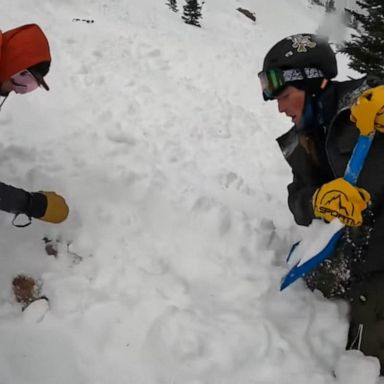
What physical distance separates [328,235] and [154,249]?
4.36 ft

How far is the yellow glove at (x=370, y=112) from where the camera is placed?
224 centimetres

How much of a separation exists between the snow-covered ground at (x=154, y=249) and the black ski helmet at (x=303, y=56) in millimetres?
1372

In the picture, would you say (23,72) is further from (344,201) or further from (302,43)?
(344,201)

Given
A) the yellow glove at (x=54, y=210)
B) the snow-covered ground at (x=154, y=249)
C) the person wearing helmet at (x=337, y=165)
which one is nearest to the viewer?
the person wearing helmet at (x=337, y=165)

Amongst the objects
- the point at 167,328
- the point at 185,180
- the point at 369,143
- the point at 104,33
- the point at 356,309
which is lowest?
the point at 104,33

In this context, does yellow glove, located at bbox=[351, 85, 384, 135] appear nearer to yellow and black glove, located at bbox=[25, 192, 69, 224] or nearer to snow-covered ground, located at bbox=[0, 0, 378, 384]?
snow-covered ground, located at bbox=[0, 0, 378, 384]

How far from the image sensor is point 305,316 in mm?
2893

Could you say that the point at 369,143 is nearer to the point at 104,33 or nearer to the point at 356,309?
the point at 356,309

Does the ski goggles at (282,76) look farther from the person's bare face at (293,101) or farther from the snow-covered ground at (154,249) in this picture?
the snow-covered ground at (154,249)

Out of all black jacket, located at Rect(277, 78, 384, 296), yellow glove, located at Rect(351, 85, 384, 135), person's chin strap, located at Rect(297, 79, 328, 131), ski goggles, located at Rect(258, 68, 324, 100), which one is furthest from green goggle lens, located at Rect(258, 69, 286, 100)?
yellow glove, located at Rect(351, 85, 384, 135)

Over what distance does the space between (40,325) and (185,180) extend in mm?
1977

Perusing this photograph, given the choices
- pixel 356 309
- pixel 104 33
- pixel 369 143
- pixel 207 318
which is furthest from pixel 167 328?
pixel 104 33

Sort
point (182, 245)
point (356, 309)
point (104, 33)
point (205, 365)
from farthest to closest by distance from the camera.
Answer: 1. point (104, 33)
2. point (182, 245)
3. point (356, 309)
4. point (205, 365)

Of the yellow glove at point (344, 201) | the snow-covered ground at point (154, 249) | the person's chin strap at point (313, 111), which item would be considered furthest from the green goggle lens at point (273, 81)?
the snow-covered ground at point (154, 249)
